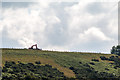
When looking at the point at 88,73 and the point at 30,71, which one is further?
the point at 88,73

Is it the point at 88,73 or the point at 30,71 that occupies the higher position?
the point at 30,71

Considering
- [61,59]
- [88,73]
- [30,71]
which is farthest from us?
[61,59]

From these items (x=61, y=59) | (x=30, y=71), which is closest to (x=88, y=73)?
(x=61, y=59)

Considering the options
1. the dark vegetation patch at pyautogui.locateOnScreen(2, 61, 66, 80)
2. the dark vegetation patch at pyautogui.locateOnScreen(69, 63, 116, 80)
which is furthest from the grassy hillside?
the dark vegetation patch at pyautogui.locateOnScreen(2, 61, 66, 80)

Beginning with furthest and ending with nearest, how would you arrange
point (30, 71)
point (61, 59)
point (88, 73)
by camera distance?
1. point (61, 59)
2. point (88, 73)
3. point (30, 71)

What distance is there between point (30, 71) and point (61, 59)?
2337cm

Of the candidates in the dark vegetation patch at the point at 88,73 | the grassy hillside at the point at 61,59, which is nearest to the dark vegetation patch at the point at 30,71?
the grassy hillside at the point at 61,59

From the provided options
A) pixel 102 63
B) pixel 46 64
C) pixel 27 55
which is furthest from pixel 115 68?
pixel 27 55

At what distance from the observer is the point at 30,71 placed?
3068 inches

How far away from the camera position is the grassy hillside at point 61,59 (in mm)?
88500

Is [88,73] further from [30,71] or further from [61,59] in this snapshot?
[30,71]

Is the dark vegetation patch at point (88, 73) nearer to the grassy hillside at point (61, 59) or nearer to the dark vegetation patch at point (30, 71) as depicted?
the grassy hillside at point (61, 59)

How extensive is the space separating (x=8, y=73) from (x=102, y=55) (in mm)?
58551

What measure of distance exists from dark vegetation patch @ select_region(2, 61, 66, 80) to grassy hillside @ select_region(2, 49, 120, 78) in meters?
3.32
